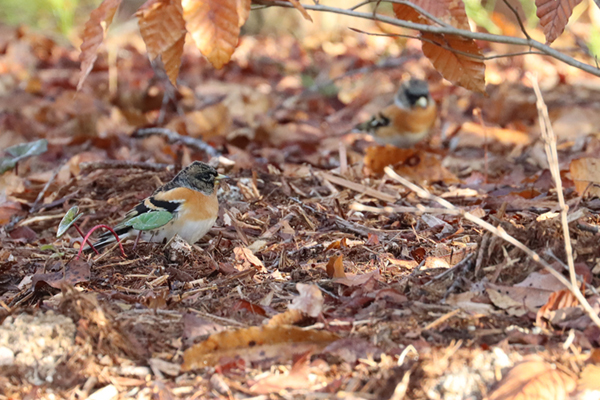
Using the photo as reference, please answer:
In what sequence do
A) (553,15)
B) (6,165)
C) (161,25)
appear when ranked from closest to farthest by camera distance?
1. (161,25)
2. (553,15)
3. (6,165)

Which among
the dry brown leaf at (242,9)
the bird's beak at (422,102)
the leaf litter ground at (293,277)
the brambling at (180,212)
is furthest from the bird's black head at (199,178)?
the bird's beak at (422,102)

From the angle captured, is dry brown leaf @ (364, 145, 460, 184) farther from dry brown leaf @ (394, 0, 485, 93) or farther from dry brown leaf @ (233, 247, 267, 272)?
dry brown leaf @ (233, 247, 267, 272)

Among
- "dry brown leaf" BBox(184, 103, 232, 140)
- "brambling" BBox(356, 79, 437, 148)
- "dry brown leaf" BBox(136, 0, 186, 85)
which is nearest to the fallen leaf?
"dry brown leaf" BBox(136, 0, 186, 85)

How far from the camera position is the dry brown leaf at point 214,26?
8.40 feet

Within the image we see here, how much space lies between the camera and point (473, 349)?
2227 millimetres

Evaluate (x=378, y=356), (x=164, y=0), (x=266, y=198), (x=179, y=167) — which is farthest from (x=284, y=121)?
(x=378, y=356)

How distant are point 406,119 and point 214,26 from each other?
16.8 feet

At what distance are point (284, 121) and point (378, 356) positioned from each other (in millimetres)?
5932

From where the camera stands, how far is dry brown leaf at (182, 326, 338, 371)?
2.30 m

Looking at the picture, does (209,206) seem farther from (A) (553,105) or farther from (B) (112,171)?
(A) (553,105)

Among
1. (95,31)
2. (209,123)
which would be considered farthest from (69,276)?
(209,123)

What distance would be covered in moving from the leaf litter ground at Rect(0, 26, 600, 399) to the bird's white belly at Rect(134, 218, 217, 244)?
108 mm

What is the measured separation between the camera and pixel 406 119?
24.5 feet

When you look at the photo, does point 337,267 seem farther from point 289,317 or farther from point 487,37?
point 487,37
